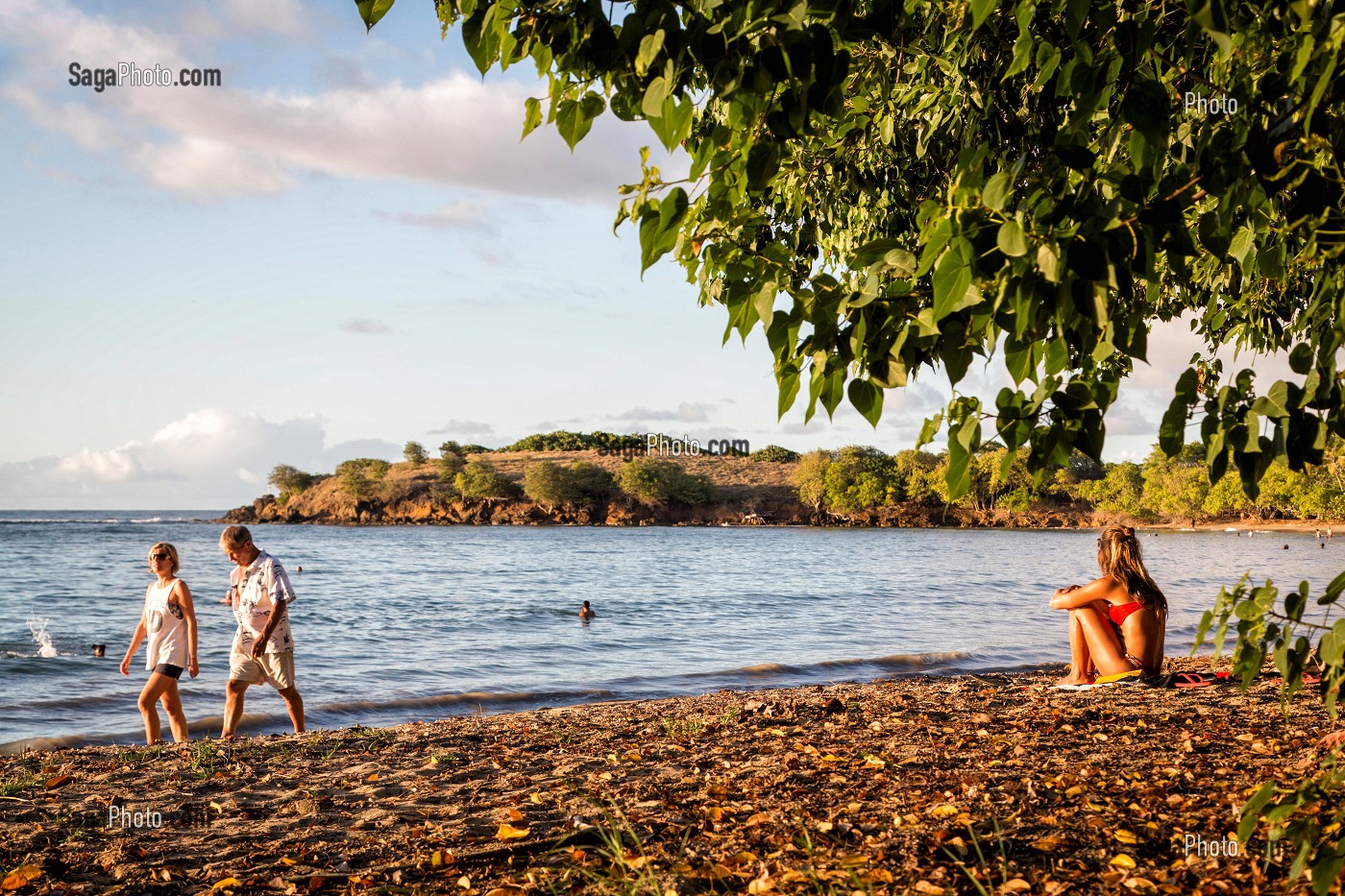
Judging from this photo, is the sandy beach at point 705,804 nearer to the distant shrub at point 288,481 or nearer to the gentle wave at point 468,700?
the gentle wave at point 468,700

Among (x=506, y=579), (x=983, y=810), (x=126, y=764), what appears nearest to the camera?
(x=983, y=810)

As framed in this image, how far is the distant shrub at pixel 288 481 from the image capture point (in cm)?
14025

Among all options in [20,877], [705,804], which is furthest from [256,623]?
[705,804]

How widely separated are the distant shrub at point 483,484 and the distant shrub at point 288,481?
28251 millimetres

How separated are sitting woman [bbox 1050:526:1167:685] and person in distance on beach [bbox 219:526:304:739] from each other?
6.87 m

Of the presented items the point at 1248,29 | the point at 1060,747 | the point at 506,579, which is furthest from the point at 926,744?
the point at 506,579

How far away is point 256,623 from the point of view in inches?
342

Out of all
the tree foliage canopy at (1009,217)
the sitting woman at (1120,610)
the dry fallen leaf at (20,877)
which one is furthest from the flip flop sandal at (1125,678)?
the dry fallen leaf at (20,877)

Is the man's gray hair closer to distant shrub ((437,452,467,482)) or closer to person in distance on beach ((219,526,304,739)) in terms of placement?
person in distance on beach ((219,526,304,739))

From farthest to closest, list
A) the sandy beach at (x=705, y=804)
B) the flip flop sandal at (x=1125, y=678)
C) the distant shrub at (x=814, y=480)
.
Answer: the distant shrub at (x=814, y=480), the flip flop sandal at (x=1125, y=678), the sandy beach at (x=705, y=804)

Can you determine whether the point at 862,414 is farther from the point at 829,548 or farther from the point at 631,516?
the point at 631,516

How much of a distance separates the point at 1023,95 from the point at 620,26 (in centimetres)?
502

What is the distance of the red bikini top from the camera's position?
873 centimetres

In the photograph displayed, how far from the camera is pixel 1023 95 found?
6.25m
